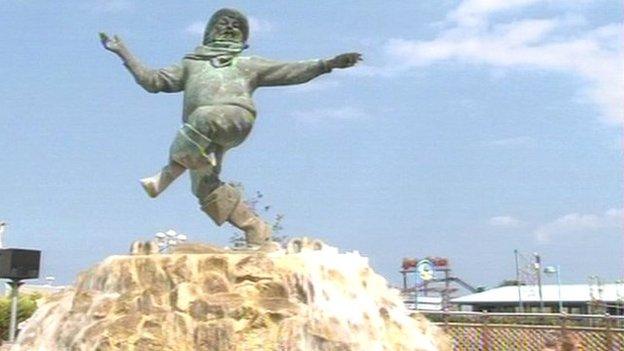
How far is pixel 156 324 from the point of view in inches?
260

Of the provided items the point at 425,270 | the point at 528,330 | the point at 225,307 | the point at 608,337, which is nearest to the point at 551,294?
the point at 425,270

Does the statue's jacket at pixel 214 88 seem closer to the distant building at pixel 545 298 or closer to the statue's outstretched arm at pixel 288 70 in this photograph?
the statue's outstretched arm at pixel 288 70

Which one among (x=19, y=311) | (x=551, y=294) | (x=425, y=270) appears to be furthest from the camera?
(x=425, y=270)

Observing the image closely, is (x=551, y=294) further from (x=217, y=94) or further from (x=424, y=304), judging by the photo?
(x=217, y=94)

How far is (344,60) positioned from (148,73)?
2057mm

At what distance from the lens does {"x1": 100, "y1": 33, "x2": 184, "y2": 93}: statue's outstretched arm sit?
820 centimetres

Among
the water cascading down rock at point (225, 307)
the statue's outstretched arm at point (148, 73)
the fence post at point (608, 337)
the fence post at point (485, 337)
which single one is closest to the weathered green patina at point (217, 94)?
the statue's outstretched arm at point (148, 73)

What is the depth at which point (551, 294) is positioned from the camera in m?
29.5

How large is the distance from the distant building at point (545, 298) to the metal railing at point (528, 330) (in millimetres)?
13304

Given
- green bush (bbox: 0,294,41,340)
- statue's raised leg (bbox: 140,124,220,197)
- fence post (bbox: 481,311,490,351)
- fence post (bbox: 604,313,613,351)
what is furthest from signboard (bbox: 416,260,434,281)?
statue's raised leg (bbox: 140,124,220,197)

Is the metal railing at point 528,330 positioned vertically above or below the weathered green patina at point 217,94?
below

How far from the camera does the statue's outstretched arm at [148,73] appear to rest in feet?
26.9

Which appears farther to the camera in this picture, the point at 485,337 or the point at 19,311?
the point at 19,311

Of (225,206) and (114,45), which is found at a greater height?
(114,45)
